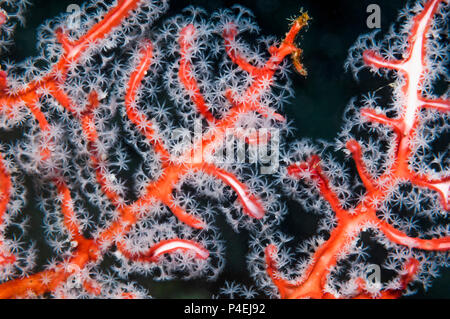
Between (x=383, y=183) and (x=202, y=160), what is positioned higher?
(x=202, y=160)

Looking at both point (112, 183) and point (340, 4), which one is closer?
point (112, 183)

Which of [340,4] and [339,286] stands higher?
[340,4]

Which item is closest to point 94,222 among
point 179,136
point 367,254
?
point 179,136

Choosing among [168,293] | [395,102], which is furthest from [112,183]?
[395,102]

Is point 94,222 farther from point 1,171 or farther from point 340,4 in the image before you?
point 340,4

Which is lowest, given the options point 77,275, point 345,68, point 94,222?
point 77,275

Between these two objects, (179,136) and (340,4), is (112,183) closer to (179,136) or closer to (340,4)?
(179,136)
